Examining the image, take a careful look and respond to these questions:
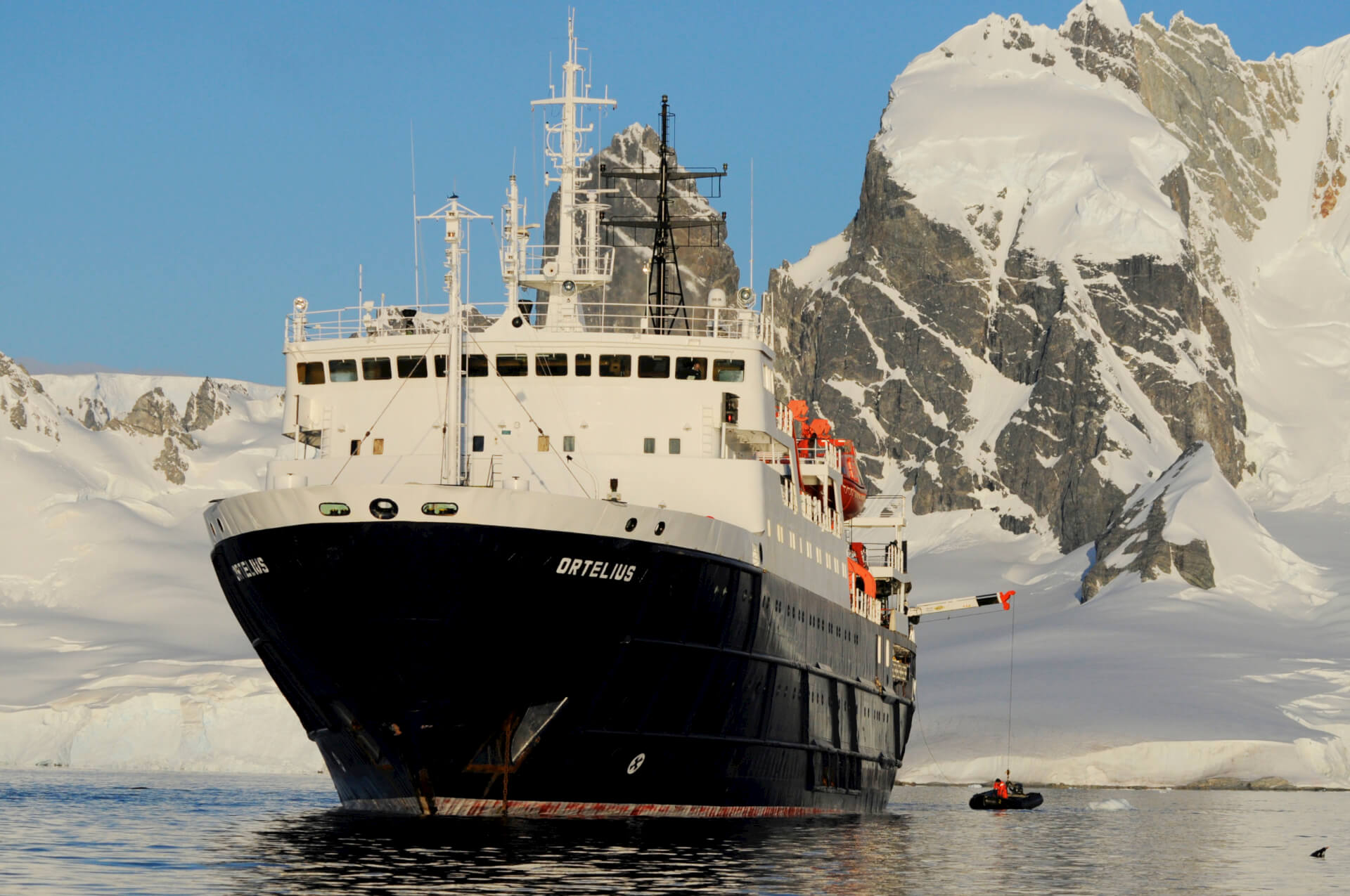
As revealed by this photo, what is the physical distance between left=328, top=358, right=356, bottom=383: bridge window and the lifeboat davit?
1256cm

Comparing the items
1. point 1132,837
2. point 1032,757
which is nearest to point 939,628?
point 1032,757

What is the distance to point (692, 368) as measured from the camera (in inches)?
1709

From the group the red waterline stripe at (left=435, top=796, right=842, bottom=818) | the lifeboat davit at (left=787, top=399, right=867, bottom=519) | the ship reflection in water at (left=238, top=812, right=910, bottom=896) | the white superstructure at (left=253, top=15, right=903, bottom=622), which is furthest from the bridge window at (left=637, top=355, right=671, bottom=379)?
the ship reflection in water at (left=238, top=812, right=910, bottom=896)

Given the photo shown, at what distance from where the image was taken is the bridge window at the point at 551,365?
42.9 metres

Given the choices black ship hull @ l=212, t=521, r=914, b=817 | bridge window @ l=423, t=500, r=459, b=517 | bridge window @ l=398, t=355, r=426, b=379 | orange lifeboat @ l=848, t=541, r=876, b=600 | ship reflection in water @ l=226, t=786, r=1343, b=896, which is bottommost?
ship reflection in water @ l=226, t=786, r=1343, b=896

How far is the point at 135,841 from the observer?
38188 mm

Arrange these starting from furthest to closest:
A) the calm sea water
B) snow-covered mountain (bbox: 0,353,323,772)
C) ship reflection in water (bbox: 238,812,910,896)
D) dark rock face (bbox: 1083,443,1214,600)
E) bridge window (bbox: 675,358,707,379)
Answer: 1. dark rock face (bbox: 1083,443,1214,600)
2. snow-covered mountain (bbox: 0,353,323,772)
3. bridge window (bbox: 675,358,707,379)
4. the calm sea water
5. ship reflection in water (bbox: 238,812,910,896)

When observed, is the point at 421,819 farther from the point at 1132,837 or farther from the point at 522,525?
the point at 1132,837

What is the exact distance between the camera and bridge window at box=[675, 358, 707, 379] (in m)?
43.3

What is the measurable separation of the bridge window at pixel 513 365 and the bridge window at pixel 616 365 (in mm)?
1655

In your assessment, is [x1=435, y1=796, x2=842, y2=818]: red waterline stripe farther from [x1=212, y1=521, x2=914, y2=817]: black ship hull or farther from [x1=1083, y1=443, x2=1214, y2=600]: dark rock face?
[x1=1083, y1=443, x2=1214, y2=600]: dark rock face

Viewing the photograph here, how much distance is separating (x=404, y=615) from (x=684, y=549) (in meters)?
5.82

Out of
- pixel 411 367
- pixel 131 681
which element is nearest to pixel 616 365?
pixel 411 367

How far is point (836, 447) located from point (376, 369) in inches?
699
